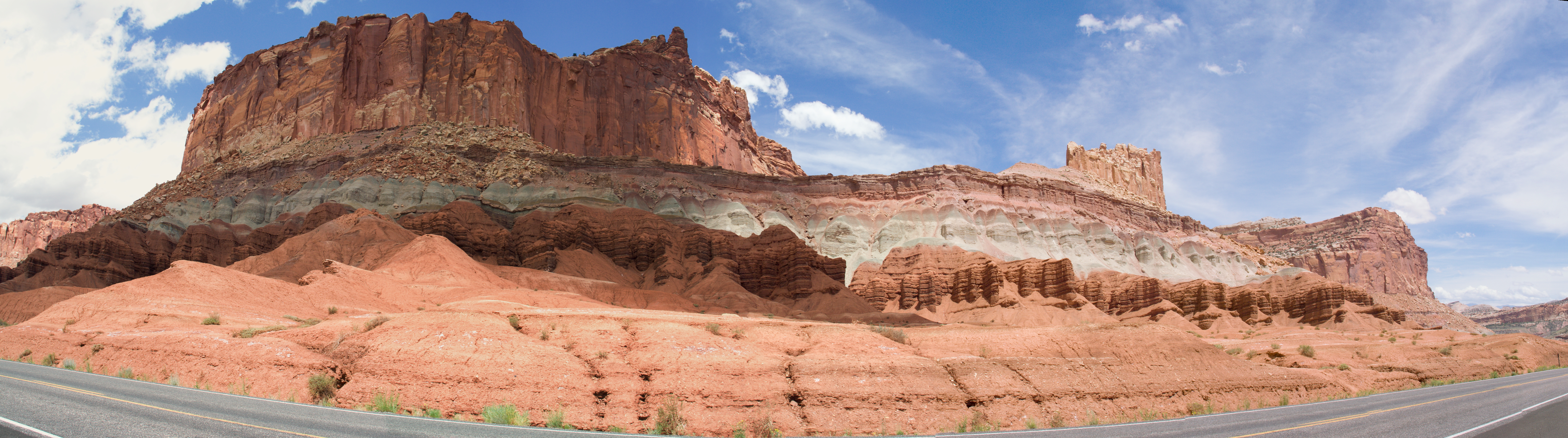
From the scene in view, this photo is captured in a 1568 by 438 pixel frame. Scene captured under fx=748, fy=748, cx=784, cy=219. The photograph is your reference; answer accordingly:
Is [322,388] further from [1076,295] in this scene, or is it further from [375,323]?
[1076,295]

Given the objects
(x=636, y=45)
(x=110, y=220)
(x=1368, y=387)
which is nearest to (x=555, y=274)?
(x=1368, y=387)

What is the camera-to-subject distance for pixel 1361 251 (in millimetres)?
115438

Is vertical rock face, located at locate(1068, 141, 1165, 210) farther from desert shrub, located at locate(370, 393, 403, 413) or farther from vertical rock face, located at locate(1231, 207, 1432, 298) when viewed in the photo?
desert shrub, located at locate(370, 393, 403, 413)

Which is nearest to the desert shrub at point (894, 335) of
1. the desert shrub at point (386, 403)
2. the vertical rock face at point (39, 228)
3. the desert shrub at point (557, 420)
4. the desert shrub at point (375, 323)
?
the desert shrub at point (557, 420)

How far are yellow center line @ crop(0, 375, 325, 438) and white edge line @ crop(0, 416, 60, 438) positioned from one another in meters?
1.43

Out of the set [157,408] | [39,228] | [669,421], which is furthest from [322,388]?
[39,228]

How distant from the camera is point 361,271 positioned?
1230 inches

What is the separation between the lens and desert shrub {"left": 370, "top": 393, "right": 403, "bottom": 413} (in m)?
12.8

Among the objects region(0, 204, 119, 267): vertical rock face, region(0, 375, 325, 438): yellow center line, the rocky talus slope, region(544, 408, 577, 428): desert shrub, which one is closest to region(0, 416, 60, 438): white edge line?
region(0, 375, 325, 438): yellow center line

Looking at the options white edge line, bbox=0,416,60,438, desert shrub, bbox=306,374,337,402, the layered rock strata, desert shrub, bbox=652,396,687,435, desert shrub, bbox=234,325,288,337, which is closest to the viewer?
white edge line, bbox=0,416,60,438

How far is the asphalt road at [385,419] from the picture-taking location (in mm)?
9148

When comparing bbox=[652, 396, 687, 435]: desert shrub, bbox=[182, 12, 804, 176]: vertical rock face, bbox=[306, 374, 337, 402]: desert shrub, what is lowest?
bbox=[652, 396, 687, 435]: desert shrub

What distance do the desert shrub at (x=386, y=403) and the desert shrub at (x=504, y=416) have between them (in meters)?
1.46

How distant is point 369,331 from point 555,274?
2377cm
